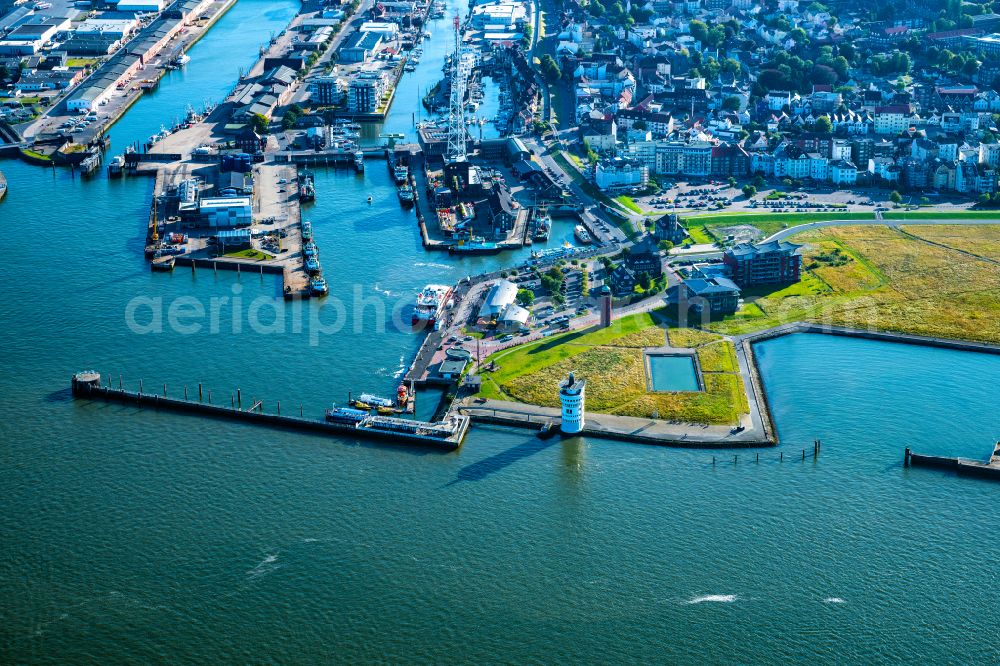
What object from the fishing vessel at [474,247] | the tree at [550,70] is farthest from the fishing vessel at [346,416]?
the tree at [550,70]

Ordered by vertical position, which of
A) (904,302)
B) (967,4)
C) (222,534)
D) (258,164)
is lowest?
(222,534)

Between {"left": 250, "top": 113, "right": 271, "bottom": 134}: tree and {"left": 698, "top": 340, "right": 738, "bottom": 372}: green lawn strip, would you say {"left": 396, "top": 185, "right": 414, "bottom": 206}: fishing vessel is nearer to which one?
{"left": 250, "top": 113, "right": 271, "bottom": 134}: tree

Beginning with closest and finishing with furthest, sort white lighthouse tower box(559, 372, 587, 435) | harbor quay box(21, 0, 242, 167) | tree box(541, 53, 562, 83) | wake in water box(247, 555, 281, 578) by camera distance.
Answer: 1. wake in water box(247, 555, 281, 578)
2. white lighthouse tower box(559, 372, 587, 435)
3. harbor quay box(21, 0, 242, 167)
4. tree box(541, 53, 562, 83)

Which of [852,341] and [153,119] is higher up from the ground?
[153,119]

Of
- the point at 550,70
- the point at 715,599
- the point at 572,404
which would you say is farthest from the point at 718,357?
the point at 550,70

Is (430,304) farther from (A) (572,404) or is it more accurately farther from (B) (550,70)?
(B) (550,70)

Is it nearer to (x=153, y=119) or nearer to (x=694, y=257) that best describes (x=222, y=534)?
(x=694, y=257)

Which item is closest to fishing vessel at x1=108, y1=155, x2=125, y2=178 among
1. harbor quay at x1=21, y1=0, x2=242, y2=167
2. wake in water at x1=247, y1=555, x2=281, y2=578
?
harbor quay at x1=21, y1=0, x2=242, y2=167

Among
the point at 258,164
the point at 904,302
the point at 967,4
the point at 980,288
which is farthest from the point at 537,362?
the point at 967,4
